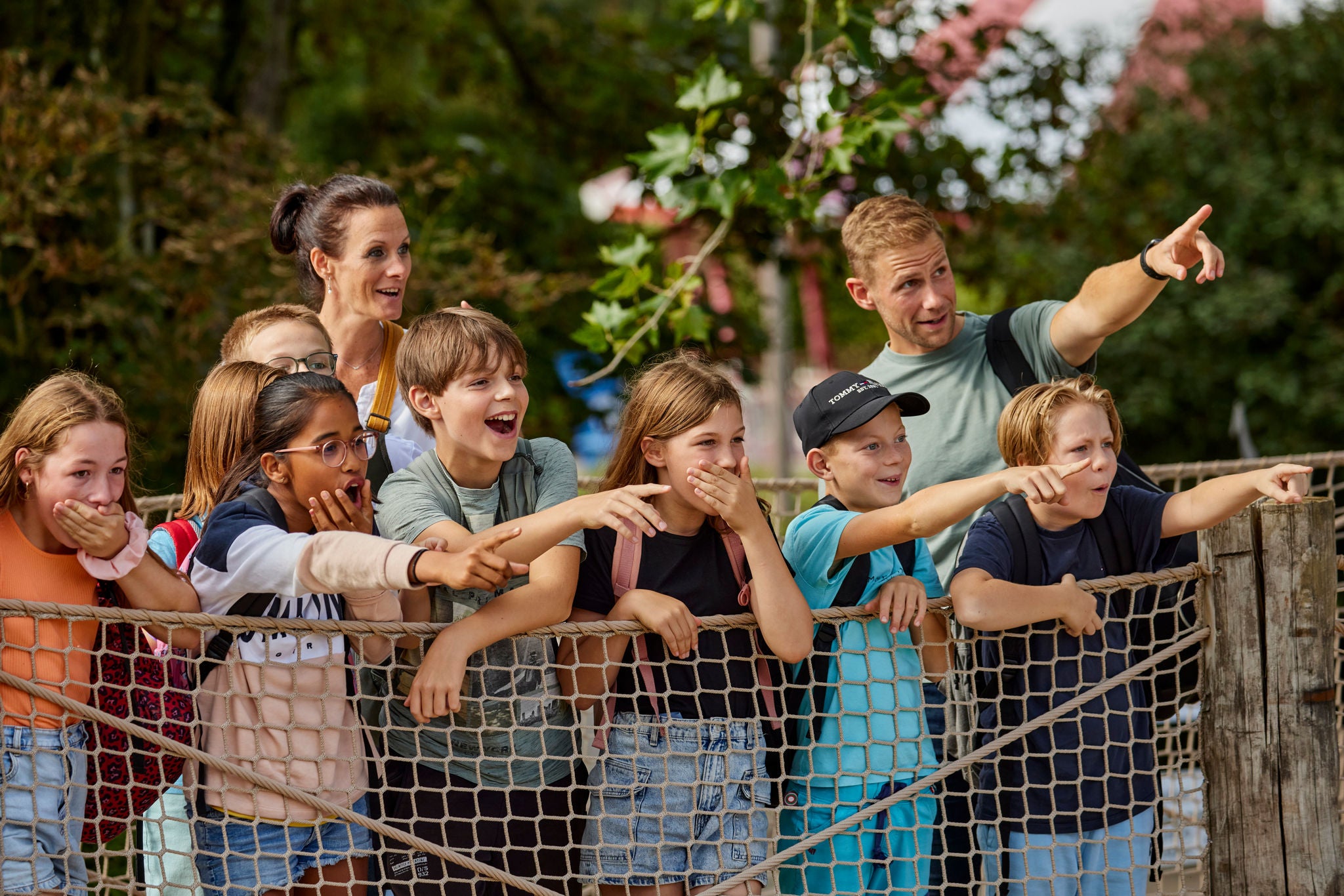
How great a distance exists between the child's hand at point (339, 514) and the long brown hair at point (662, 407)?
499 millimetres

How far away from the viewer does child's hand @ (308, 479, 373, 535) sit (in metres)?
2.14

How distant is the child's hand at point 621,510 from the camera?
78.2 inches

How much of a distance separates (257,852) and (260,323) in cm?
117

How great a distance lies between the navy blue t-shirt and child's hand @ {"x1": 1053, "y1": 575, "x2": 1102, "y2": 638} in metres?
0.04

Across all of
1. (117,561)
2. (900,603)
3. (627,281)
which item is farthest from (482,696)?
(627,281)

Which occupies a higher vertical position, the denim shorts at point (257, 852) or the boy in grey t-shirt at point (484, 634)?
the boy in grey t-shirt at point (484, 634)

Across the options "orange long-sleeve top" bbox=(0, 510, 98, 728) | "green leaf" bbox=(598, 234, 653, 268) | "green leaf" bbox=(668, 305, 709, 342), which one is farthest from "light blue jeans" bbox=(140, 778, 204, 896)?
"green leaf" bbox=(598, 234, 653, 268)

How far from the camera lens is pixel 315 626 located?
1984mm

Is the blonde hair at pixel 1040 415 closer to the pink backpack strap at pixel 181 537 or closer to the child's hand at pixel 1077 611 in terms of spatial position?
the child's hand at pixel 1077 611

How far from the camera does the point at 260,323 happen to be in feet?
9.17

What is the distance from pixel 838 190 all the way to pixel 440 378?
10.9 feet

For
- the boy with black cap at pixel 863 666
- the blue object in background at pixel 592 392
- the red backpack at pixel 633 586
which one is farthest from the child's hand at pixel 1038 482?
the blue object in background at pixel 592 392

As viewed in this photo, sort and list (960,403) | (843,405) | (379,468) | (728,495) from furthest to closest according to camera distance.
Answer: (960,403), (379,468), (843,405), (728,495)

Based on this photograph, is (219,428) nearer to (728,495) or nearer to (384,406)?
(384,406)
